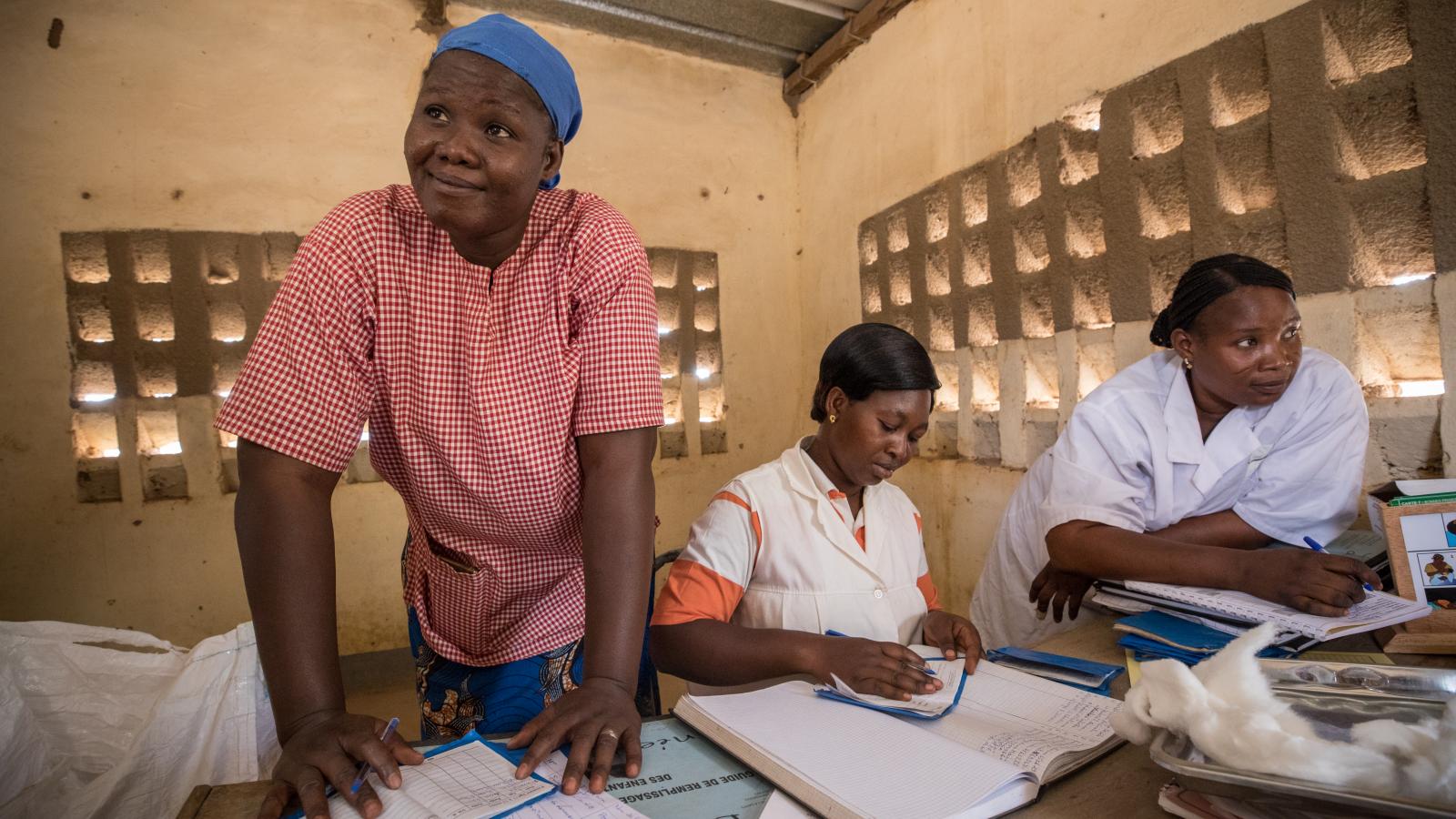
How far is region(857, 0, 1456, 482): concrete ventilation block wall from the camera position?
1.75m

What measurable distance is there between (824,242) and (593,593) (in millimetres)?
3621

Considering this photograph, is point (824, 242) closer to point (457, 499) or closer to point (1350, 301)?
point (1350, 301)

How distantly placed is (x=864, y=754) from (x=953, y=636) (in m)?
0.64

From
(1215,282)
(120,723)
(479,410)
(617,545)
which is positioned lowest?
(120,723)

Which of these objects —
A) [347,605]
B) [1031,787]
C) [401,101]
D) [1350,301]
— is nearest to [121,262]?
[401,101]

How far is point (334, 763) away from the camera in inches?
29.9

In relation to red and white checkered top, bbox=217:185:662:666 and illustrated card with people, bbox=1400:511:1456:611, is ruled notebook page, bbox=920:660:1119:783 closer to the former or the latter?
red and white checkered top, bbox=217:185:662:666

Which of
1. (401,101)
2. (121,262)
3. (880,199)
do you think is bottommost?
(121,262)

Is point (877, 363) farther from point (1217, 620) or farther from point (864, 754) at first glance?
point (864, 754)

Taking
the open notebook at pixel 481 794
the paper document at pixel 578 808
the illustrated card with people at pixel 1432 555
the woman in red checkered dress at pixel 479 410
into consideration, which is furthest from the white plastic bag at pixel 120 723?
the illustrated card with people at pixel 1432 555

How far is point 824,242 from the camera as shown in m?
4.34

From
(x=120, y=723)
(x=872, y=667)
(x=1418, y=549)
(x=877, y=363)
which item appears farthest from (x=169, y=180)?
(x=1418, y=549)

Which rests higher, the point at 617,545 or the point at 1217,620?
the point at 617,545

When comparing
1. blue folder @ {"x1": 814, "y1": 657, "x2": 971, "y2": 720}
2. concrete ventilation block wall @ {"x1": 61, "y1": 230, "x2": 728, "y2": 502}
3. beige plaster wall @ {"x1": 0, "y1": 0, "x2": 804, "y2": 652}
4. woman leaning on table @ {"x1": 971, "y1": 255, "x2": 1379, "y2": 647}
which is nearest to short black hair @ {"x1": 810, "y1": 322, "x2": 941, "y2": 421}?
woman leaning on table @ {"x1": 971, "y1": 255, "x2": 1379, "y2": 647}
